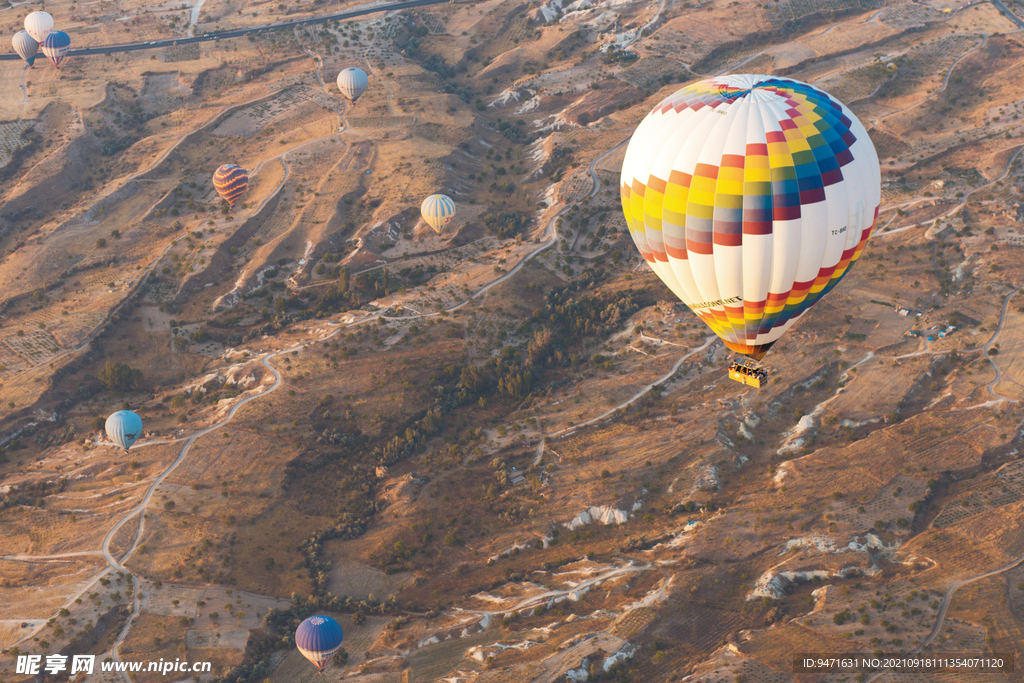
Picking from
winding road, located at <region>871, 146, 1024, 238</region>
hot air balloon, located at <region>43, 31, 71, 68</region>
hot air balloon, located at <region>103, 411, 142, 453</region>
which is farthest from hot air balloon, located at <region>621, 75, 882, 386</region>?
hot air balloon, located at <region>43, 31, 71, 68</region>

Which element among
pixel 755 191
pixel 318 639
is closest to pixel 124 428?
pixel 318 639

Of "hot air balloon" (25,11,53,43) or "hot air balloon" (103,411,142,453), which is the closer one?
"hot air balloon" (103,411,142,453)

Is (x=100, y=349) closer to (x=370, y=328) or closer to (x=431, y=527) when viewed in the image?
(x=370, y=328)

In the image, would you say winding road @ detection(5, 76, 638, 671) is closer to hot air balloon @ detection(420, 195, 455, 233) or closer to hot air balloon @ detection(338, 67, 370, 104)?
hot air balloon @ detection(420, 195, 455, 233)

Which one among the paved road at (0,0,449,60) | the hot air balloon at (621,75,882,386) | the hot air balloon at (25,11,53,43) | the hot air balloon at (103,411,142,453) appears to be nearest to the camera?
the hot air balloon at (621,75,882,386)

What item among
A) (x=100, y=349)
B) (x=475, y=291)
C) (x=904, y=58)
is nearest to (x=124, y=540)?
(x=100, y=349)

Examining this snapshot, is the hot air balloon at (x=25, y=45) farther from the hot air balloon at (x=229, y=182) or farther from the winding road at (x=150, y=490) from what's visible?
the winding road at (x=150, y=490)
